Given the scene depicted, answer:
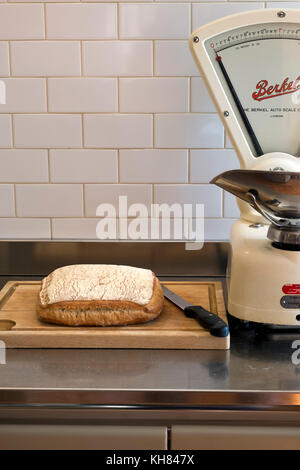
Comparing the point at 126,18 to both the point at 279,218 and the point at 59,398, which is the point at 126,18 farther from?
the point at 59,398

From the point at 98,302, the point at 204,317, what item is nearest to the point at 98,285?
the point at 98,302

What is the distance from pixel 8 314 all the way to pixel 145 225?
49 centimetres

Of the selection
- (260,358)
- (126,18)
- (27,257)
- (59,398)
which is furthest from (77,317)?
(126,18)

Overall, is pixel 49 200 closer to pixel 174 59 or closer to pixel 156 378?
pixel 174 59

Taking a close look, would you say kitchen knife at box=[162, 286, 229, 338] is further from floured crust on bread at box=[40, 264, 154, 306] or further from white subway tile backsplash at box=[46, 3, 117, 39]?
white subway tile backsplash at box=[46, 3, 117, 39]

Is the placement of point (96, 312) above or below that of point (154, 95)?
below

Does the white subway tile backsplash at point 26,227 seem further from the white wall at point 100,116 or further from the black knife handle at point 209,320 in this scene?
the black knife handle at point 209,320

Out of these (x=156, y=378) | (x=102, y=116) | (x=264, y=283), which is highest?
(x=102, y=116)

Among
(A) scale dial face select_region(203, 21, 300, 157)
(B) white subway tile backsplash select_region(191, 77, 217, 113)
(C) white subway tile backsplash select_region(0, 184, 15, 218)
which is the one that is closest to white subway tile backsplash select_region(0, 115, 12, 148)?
(C) white subway tile backsplash select_region(0, 184, 15, 218)

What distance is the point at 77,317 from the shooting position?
3.45ft

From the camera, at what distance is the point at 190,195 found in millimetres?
1470

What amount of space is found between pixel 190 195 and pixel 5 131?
48 cm

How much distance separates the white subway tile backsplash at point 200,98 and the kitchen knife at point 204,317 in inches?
19.8

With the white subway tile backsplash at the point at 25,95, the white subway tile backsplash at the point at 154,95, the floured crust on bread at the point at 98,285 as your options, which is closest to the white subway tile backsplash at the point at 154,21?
the white subway tile backsplash at the point at 154,95
